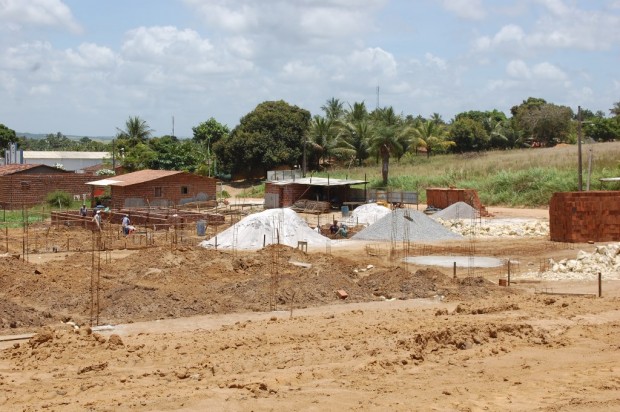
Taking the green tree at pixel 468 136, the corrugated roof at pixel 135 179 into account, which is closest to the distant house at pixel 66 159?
the green tree at pixel 468 136

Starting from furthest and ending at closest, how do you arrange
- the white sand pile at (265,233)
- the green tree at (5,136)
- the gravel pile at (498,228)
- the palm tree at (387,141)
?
the green tree at (5,136) → the palm tree at (387,141) → the gravel pile at (498,228) → the white sand pile at (265,233)

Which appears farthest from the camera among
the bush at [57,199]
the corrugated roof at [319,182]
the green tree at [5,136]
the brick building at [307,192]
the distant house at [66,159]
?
the green tree at [5,136]

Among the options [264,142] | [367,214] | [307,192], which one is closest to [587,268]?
[367,214]

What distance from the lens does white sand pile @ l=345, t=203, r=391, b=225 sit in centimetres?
4000

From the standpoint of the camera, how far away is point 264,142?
66.2 meters

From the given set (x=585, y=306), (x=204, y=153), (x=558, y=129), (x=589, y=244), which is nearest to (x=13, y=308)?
(x=585, y=306)

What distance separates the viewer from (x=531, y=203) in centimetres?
4966

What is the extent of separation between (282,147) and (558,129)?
38.6 m

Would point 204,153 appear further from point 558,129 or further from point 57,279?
point 57,279

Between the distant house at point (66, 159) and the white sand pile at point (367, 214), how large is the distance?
165 ft

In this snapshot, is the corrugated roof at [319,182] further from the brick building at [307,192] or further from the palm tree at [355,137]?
the palm tree at [355,137]

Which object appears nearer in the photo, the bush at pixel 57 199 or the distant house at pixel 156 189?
the distant house at pixel 156 189

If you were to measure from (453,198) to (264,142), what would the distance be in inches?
983

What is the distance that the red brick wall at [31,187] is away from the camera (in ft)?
164
